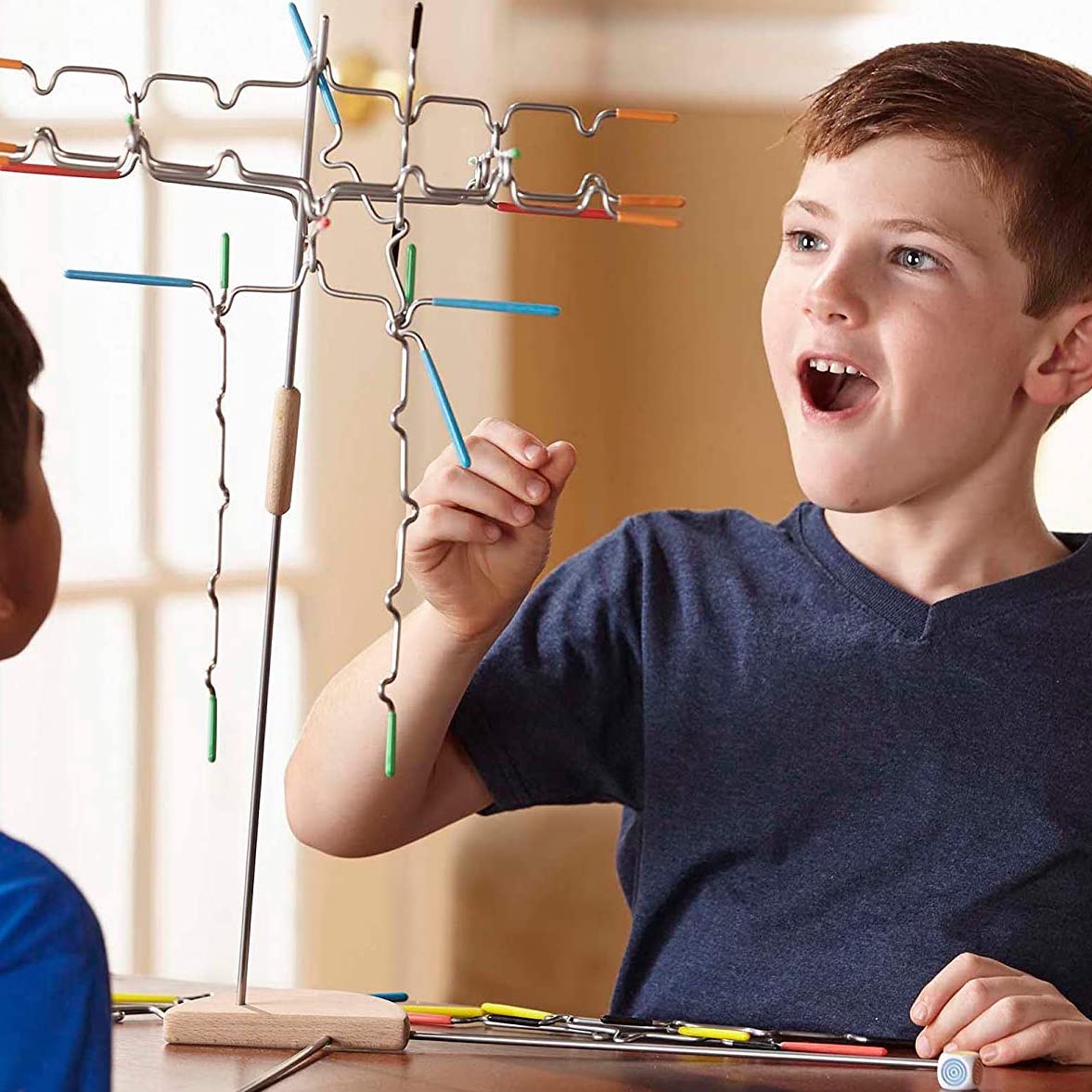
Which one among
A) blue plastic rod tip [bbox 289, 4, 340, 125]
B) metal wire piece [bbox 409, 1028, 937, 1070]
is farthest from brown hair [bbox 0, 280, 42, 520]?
metal wire piece [bbox 409, 1028, 937, 1070]

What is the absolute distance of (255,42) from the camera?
1968 mm

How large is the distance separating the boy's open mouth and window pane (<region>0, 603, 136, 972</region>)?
1.05 metres

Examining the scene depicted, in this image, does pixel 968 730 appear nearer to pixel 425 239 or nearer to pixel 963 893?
pixel 963 893

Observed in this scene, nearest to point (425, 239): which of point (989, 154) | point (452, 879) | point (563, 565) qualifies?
point (452, 879)

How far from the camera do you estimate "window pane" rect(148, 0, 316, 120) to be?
191cm

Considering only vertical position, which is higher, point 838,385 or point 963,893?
point 838,385

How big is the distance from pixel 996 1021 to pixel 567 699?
0.36m

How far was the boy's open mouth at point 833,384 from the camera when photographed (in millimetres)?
1018

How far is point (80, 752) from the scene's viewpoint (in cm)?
190

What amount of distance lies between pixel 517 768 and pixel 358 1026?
0.97 ft

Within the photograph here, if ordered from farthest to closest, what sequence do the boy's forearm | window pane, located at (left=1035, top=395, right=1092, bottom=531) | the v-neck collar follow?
window pane, located at (left=1035, top=395, right=1092, bottom=531) < the v-neck collar < the boy's forearm

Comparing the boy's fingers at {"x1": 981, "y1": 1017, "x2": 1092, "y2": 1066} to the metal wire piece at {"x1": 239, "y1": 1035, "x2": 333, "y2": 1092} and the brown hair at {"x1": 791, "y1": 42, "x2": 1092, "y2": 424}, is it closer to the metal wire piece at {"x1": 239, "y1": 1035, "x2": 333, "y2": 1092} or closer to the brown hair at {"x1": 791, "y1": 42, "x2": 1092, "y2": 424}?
the metal wire piece at {"x1": 239, "y1": 1035, "x2": 333, "y2": 1092}

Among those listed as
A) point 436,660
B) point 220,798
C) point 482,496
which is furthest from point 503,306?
point 220,798

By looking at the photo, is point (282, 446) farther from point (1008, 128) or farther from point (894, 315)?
point (1008, 128)
